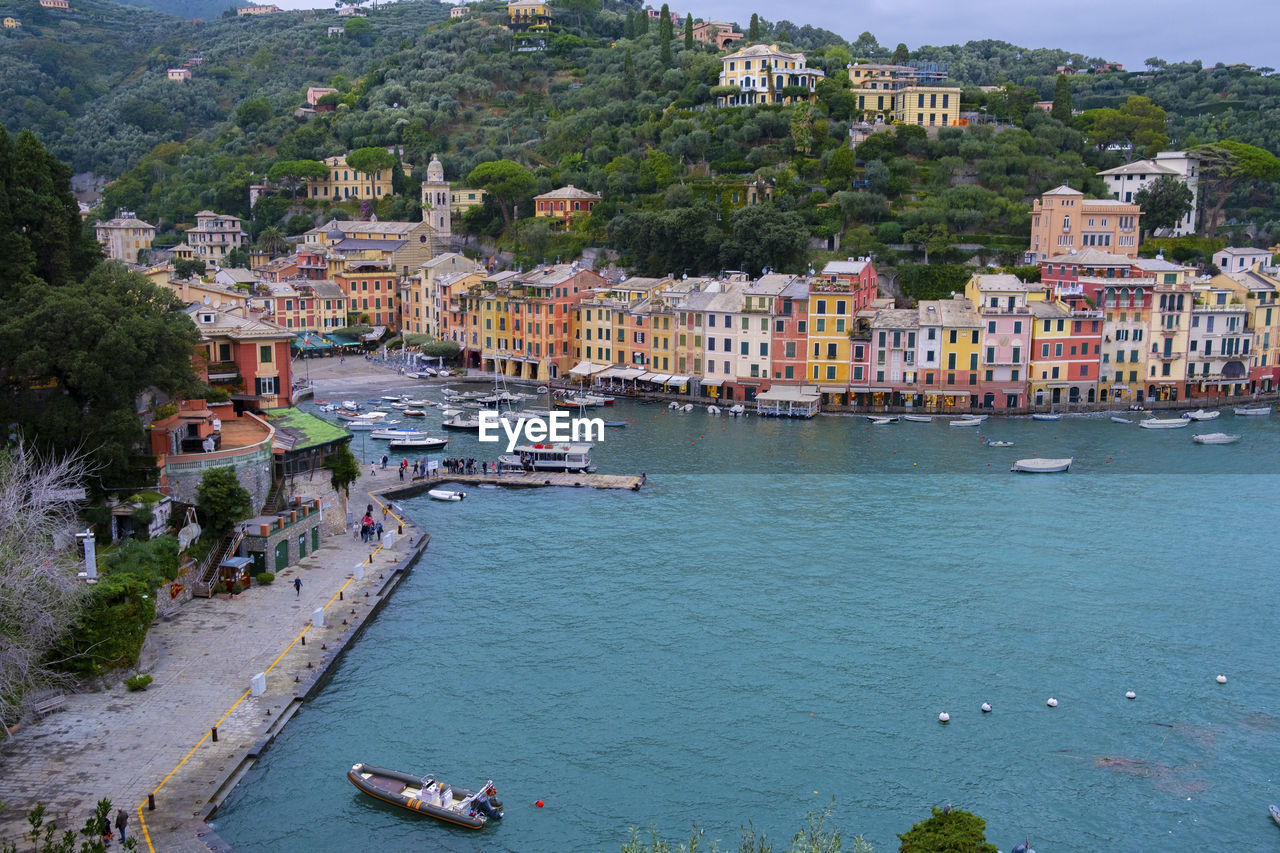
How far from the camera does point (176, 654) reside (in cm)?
2492

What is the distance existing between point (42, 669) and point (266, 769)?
4.90 m

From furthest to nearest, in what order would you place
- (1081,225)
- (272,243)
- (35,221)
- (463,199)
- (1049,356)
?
(272,243) → (463,199) → (1081,225) → (1049,356) → (35,221)

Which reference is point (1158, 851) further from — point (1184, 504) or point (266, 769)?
point (1184, 504)

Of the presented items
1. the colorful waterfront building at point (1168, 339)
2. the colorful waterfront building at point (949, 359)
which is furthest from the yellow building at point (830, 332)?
the colorful waterfront building at point (1168, 339)

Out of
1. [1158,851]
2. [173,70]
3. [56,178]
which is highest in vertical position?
[173,70]

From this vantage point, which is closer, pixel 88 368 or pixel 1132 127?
pixel 88 368

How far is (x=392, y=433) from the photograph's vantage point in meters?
49.5

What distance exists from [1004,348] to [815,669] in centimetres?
3411

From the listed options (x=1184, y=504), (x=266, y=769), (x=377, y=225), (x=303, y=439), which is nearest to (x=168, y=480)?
(x=303, y=439)

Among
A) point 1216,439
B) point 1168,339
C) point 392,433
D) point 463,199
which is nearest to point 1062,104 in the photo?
point 1168,339

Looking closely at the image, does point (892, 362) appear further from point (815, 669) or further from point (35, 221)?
point (35, 221)

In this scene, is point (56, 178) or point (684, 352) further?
point (684, 352)

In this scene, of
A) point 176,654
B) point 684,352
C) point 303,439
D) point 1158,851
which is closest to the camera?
point 1158,851

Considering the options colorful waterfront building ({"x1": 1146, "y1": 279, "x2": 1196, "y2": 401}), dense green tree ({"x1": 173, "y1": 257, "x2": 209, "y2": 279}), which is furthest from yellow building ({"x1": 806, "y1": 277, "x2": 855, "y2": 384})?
dense green tree ({"x1": 173, "y1": 257, "x2": 209, "y2": 279})
